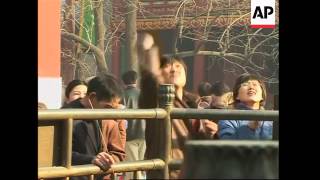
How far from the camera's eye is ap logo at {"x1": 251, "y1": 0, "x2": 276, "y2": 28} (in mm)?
3543

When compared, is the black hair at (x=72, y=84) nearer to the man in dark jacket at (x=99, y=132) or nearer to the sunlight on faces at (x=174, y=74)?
the man in dark jacket at (x=99, y=132)

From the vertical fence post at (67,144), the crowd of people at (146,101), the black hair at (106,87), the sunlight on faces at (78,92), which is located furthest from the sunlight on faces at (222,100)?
the vertical fence post at (67,144)

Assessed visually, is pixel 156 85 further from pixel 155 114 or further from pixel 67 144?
pixel 67 144

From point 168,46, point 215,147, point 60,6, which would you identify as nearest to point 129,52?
point 168,46

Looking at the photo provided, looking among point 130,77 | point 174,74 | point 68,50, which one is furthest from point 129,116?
point 68,50

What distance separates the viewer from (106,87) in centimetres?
352

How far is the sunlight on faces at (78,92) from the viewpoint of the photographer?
339 cm

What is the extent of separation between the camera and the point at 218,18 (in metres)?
3.54

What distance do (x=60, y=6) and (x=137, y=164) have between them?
3.12 feet

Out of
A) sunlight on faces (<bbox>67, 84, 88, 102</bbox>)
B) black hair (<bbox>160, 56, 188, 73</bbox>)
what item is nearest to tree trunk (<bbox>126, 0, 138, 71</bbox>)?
black hair (<bbox>160, 56, 188, 73</bbox>)

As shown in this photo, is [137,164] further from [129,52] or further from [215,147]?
[215,147]

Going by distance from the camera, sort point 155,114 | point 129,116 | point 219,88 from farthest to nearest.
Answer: point 219,88, point 155,114, point 129,116

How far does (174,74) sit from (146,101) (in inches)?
8.8
